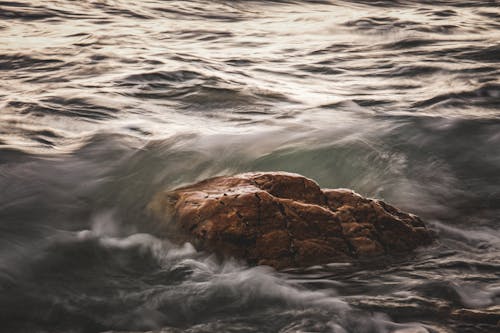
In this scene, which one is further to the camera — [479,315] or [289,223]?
[289,223]

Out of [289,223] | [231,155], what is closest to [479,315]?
[289,223]

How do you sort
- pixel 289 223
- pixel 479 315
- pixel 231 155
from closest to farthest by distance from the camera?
pixel 479 315, pixel 289 223, pixel 231 155

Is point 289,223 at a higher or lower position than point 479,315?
higher

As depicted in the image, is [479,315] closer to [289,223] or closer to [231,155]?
[289,223]

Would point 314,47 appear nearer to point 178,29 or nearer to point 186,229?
point 178,29

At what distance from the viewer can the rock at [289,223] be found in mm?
4219

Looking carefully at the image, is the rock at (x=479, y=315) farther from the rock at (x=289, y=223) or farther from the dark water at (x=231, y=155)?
the rock at (x=289, y=223)

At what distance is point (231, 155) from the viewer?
6.00 m

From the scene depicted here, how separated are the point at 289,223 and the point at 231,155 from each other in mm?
1830

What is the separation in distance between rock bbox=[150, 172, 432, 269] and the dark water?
0.43 ft

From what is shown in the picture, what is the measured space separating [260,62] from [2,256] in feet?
20.6

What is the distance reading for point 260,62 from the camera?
9961 millimetres

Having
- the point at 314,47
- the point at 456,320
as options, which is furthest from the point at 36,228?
the point at 314,47

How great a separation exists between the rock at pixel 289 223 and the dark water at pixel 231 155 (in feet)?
0.43
